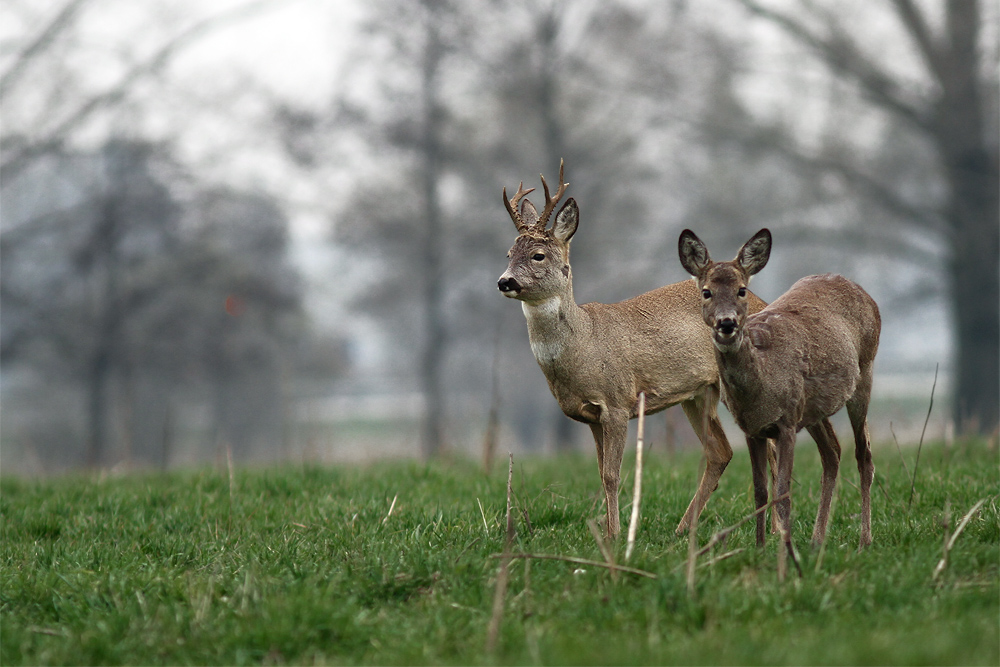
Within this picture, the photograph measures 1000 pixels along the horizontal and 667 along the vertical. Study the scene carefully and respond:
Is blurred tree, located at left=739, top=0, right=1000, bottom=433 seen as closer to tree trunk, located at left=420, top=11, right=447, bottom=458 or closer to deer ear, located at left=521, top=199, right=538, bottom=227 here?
tree trunk, located at left=420, top=11, right=447, bottom=458

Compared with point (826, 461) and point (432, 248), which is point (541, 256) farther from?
point (432, 248)

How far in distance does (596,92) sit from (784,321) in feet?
55.9

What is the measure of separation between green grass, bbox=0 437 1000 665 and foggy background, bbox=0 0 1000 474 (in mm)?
6080

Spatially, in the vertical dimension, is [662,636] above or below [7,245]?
below

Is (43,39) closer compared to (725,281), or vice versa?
(725,281)

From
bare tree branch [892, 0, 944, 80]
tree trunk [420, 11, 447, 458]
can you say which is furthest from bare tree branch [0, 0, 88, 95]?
bare tree branch [892, 0, 944, 80]

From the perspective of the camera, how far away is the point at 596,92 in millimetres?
21562

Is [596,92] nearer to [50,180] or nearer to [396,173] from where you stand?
[396,173]

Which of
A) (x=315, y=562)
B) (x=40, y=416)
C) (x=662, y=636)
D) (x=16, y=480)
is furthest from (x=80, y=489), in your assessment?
(x=40, y=416)

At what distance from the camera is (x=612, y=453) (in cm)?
582

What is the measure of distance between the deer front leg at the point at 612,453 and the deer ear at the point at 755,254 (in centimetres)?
125

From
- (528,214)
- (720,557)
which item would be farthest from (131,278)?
(720,557)

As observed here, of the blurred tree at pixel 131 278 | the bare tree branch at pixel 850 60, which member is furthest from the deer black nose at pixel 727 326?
the blurred tree at pixel 131 278

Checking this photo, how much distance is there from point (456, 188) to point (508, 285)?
1954 centimetres
